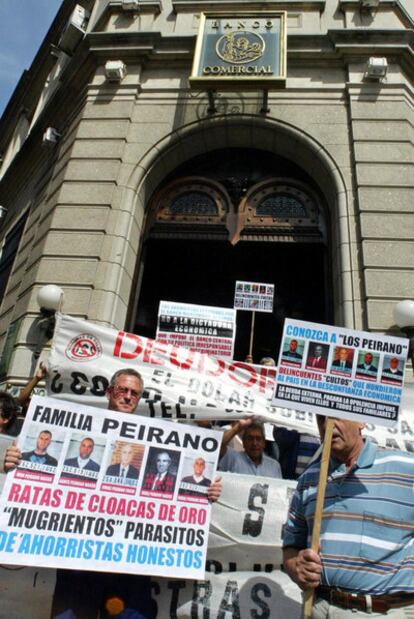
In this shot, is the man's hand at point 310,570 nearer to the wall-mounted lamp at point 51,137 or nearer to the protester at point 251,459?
the protester at point 251,459

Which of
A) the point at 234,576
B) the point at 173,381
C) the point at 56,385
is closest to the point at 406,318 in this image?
the point at 173,381

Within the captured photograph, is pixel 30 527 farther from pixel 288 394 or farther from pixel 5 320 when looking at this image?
pixel 5 320

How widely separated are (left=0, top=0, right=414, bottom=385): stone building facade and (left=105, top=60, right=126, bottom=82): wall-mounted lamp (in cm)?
12

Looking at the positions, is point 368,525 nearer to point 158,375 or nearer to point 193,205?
point 158,375

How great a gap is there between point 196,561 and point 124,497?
644 millimetres

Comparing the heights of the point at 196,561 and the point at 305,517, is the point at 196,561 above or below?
below

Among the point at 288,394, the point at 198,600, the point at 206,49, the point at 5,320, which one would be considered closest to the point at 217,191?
the point at 206,49

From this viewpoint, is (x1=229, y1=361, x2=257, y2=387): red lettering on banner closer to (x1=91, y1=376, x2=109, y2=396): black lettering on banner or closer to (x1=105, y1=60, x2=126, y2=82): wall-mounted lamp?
(x1=91, y1=376, x2=109, y2=396): black lettering on banner

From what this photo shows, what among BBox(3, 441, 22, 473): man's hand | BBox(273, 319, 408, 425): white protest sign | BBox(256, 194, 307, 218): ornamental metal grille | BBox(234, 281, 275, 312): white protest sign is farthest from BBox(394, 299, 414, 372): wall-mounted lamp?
BBox(3, 441, 22, 473): man's hand

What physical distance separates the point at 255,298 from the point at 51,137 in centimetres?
631

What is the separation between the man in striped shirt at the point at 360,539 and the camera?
7.11 feet

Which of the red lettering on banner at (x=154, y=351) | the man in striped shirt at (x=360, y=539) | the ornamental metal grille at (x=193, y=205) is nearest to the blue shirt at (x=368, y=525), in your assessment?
the man in striped shirt at (x=360, y=539)

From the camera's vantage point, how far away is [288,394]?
9.33 ft

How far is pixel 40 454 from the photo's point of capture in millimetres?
2867
